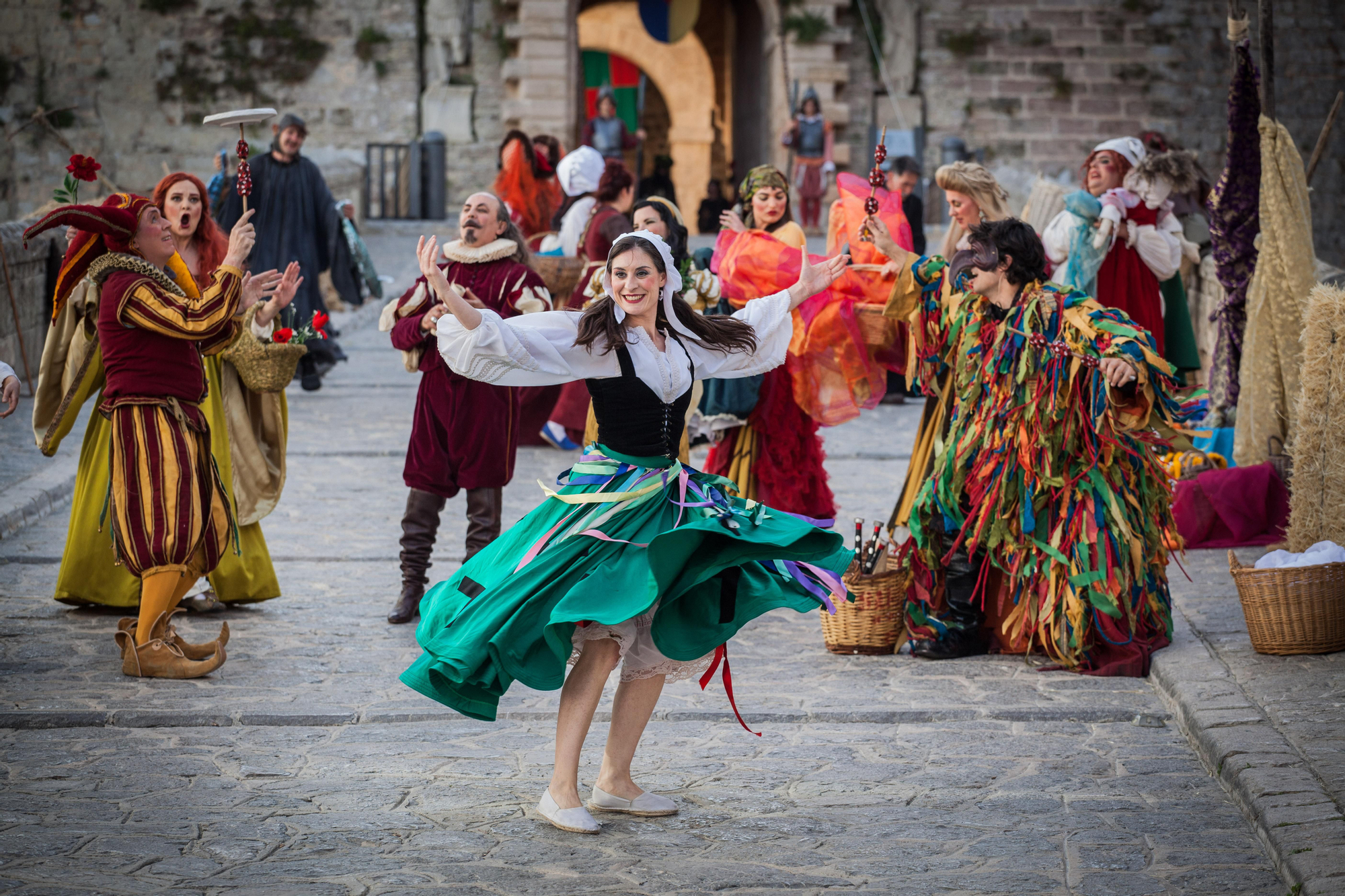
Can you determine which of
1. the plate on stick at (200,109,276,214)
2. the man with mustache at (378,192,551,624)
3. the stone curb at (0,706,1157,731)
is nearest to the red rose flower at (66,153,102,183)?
the plate on stick at (200,109,276,214)

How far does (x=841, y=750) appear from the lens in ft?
14.9

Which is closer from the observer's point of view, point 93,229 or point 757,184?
point 93,229

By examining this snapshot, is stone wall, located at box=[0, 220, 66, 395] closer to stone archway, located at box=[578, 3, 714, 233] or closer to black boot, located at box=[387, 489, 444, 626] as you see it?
black boot, located at box=[387, 489, 444, 626]

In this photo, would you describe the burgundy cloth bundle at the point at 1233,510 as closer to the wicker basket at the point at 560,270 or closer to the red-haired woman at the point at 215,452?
the wicker basket at the point at 560,270

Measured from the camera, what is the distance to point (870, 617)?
5.53 meters

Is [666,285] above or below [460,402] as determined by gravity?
above

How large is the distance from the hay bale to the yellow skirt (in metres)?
4.32

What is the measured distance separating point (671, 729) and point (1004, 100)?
19637mm

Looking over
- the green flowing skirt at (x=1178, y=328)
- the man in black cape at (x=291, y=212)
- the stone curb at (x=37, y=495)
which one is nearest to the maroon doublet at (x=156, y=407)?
the stone curb at (x=37, y=495)

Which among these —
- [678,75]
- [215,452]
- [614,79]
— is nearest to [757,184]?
[215,452]

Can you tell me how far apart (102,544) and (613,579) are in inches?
116

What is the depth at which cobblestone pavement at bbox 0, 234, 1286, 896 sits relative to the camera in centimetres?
358

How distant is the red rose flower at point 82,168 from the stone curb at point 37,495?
2.55 meters

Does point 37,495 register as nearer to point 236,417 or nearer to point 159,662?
point 236,417
